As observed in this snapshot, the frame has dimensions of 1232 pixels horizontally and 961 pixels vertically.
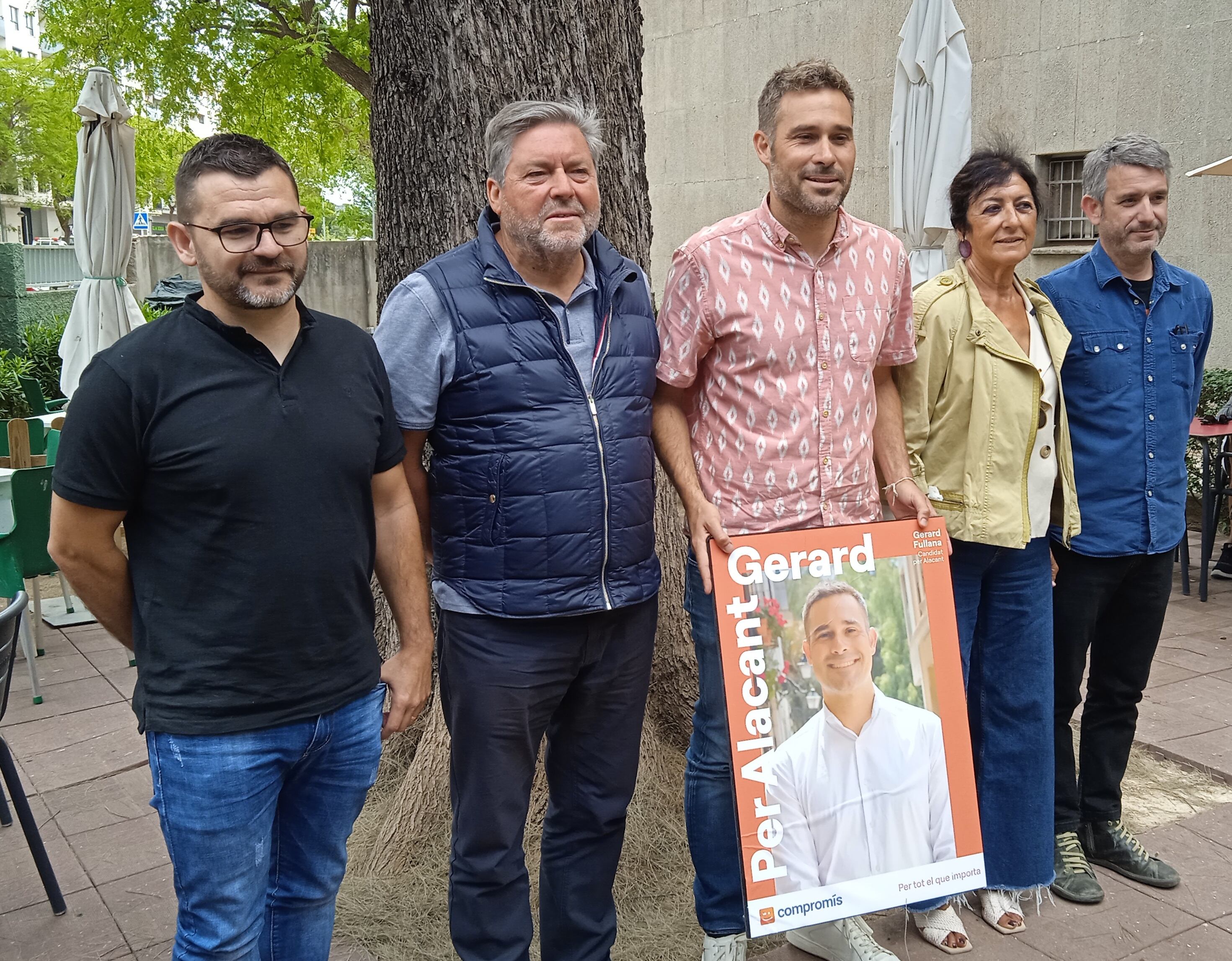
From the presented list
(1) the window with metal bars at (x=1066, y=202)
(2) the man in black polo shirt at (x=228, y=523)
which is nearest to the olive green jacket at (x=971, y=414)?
(2) the man in black polo shirt at (x=228, y=523)

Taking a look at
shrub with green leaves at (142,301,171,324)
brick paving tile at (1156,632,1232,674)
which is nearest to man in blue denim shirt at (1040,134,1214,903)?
brick paving tile at (1156,632,1232,674)

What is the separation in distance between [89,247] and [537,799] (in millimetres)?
6535

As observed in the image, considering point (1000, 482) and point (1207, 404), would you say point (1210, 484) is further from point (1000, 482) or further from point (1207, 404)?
point (1000, 482)

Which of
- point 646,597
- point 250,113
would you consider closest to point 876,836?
point 646,597

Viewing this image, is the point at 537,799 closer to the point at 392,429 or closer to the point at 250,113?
the point at 392,429

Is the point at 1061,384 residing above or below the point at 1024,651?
above

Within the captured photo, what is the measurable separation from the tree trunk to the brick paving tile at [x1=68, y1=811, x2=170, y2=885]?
767 millimetres

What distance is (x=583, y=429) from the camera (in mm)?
2613

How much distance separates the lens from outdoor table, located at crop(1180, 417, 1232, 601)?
22.2ft

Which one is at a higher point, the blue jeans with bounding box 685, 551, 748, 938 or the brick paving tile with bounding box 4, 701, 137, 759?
the blue jeans with bounding box 685, 551, 748, 938

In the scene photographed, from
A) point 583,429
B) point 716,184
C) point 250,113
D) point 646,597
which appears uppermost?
point 250,113

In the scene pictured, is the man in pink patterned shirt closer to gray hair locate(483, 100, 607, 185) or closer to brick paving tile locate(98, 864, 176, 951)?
gray hair locate(483, 100, 607, 185)

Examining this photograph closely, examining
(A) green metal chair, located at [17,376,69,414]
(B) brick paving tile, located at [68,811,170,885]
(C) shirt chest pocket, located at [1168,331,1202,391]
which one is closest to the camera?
(C) shirt chest pocket, located at [1168,331,1202,391]

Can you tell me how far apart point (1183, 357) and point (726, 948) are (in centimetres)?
228
